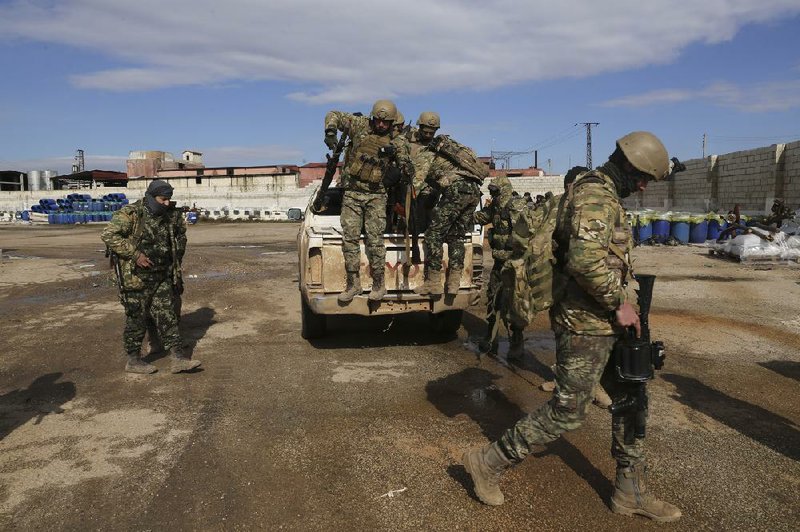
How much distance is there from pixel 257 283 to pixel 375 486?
799 centimetres

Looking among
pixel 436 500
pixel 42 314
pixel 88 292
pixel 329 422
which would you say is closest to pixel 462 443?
pixel 436 500

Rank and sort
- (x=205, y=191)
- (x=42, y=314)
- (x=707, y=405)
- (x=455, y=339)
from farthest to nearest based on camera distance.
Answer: (x=205, y=191)
(x=42, y=314)
(x=455, y=339)
(x=707, y=405)

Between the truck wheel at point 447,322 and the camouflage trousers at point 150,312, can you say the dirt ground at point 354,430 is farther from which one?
the camouflage trousers at point 150,312

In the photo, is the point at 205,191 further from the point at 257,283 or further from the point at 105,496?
the point at 105,496

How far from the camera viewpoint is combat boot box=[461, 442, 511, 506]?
113 inches

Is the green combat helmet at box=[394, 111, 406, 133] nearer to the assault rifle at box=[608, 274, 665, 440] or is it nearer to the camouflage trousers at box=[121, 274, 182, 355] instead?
the camouflage trousers at box=[121, 274, 182, 355]

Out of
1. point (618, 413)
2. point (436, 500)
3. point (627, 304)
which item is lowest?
point (436, 500)

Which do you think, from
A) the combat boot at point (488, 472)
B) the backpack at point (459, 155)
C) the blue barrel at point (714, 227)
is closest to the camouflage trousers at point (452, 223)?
the backpack at point (459, 155)

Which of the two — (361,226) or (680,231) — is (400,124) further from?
(680,231)

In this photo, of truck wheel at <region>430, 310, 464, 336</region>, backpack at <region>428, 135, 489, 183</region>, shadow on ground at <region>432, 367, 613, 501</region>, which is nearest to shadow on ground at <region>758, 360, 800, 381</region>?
shadow on ground at <region>432, 367, 613, 501</region>

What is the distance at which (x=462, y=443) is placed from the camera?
3.73 meters

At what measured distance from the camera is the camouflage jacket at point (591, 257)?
2.58 m

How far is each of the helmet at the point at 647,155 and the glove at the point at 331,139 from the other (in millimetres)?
3312

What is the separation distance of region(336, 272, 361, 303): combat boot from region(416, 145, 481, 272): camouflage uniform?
750 mm
